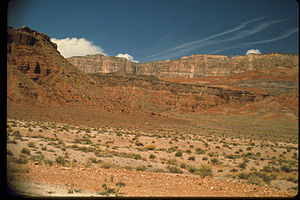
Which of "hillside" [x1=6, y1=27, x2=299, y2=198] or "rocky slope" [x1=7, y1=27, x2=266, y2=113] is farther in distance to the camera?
"rocky slope" [x1=7, y1=27, x2=266, y2=113]

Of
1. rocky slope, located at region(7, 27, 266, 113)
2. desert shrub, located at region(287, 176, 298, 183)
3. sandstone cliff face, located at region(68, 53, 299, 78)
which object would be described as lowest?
desert shrub, located at region(287, 176, 298, 183)

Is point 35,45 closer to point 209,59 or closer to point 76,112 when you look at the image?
point 76,112

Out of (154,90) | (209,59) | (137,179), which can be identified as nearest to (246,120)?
(154,90)

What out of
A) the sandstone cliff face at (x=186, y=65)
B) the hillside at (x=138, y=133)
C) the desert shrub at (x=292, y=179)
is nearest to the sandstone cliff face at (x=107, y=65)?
the sandstone cliff face at (x=186, y=65)

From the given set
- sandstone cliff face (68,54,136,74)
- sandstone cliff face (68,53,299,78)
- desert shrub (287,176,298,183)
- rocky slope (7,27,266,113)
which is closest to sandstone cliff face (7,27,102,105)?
rocky slope (7,27,266,113)

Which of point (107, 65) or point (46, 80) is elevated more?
point (107, 65)

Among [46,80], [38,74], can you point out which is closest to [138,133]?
[46,80]

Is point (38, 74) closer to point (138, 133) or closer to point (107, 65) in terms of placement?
point (138, 133)

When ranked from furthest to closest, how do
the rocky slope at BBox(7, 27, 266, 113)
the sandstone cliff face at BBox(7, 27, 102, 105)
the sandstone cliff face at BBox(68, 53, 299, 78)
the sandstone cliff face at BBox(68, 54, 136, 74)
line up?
the sandstone cliff face at BBox(68, 54, 136, 74) < the sandstone cliff face at BBox(68, 53, 299, 78) < the rocky slope at BBox(7, 27, 266, 113) < the sandstone cliff face at BBox(7, 27, 102, 105)

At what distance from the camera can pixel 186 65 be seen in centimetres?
13075

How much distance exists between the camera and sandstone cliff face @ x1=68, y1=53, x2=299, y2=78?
106262mm

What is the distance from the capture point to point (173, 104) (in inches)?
2606

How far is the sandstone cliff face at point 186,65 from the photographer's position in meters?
106

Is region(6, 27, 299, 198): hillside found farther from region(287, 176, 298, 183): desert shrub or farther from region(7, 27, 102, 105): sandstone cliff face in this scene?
region(287, 176, 298, 183): desert shrub
